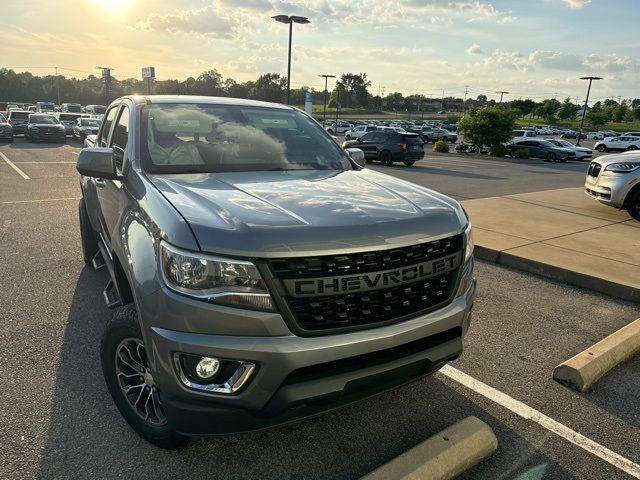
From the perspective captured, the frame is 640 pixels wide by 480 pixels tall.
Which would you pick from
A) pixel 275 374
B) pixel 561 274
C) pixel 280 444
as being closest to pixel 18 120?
pixel 561 274

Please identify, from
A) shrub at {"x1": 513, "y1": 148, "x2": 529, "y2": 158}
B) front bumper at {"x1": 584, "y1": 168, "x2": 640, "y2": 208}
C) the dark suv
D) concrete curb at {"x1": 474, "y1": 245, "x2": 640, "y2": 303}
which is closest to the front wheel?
concrete curb at {"x1": 474, "y1": 245, "x2": 640, "y2": 303}

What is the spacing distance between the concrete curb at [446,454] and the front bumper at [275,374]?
1.32 ft

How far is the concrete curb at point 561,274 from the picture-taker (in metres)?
5.13

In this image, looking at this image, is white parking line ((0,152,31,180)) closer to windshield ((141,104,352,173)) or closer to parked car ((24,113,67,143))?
parked car ((24,113,67,143))

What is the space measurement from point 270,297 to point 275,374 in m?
0.33

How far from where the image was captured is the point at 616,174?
9.14 meters

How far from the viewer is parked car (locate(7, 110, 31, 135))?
2841 cm

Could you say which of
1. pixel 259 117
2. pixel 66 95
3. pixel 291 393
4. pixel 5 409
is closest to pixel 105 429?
pixel 5 409

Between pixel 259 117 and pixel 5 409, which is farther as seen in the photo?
pixel 259 117

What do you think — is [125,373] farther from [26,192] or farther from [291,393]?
[26,192]

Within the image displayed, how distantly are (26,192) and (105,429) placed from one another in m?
9.45

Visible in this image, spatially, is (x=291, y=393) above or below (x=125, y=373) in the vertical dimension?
above

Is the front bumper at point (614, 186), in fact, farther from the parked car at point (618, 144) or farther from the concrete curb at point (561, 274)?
the parked car at point (618, 144)

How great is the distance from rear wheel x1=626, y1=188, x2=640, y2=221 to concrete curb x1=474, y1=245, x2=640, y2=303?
14.7 feet
